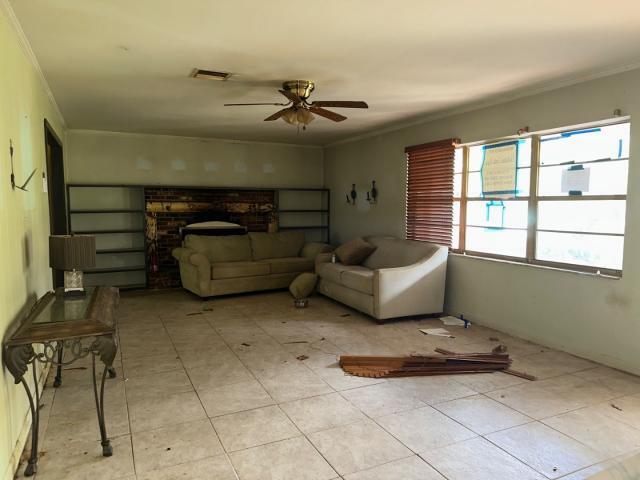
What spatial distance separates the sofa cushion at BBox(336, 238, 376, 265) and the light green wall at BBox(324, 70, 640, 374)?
0.47 m

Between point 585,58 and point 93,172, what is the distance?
608 cm

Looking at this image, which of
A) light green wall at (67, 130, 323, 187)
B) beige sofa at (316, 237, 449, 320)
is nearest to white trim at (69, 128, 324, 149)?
light green wall at (67, 130, 323, 187)

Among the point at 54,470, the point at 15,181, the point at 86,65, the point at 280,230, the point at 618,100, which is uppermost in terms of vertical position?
the point at 86,65

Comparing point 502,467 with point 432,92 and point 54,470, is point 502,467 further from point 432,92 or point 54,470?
point 432,92

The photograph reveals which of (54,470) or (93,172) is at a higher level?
(93,172)

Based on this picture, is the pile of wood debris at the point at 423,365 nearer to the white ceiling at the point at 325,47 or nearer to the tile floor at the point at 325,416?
the tile floor at the point at 325,416

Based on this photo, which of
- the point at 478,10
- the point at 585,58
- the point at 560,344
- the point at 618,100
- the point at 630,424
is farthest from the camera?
the point at 560,344

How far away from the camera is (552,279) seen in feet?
13.0

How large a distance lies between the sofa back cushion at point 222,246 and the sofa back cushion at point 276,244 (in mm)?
123

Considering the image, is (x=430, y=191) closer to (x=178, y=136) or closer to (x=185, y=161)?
(x=185, y=161)

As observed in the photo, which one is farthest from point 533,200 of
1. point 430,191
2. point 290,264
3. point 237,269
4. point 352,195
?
point 237,269

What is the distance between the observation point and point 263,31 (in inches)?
107

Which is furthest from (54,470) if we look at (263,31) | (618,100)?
(618,100)

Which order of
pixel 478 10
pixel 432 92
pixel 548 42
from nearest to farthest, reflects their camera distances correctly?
pixel 478 10
pixel 548 42
pixel 432 92
